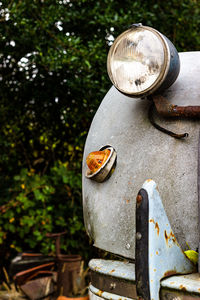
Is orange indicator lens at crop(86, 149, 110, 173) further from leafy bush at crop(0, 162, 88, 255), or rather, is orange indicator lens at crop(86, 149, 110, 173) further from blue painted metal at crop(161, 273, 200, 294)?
leafy bush at crop(0, 162, 88, 255)

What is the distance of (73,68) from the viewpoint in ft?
12.9

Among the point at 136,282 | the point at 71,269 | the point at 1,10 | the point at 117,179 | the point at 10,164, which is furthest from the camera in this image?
the point at 10,164

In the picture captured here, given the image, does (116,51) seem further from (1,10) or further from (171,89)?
(1,10)

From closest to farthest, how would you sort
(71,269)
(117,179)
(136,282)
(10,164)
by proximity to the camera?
(136,282) < (117,179) < (71,269) < (10,164)

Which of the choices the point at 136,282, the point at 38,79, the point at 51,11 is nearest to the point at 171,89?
the point at 136,282

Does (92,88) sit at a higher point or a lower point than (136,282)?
higher

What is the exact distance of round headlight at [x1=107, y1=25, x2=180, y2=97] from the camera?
1.55 metres

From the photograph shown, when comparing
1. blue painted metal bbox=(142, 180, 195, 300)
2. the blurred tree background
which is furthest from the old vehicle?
the blurred tree background

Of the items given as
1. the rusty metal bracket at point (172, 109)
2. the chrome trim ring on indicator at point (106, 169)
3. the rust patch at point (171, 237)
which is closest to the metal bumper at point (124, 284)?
the rust patch at point (171, 237)

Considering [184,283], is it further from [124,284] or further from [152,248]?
[124,284]

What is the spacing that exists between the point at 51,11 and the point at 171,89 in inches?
105

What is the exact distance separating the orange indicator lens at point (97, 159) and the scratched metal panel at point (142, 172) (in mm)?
58

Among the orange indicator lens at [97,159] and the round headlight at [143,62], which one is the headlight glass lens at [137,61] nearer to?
the round headlight at [143,62]

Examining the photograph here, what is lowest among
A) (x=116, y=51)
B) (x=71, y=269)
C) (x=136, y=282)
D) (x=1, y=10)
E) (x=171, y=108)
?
(x=71, y=269)
